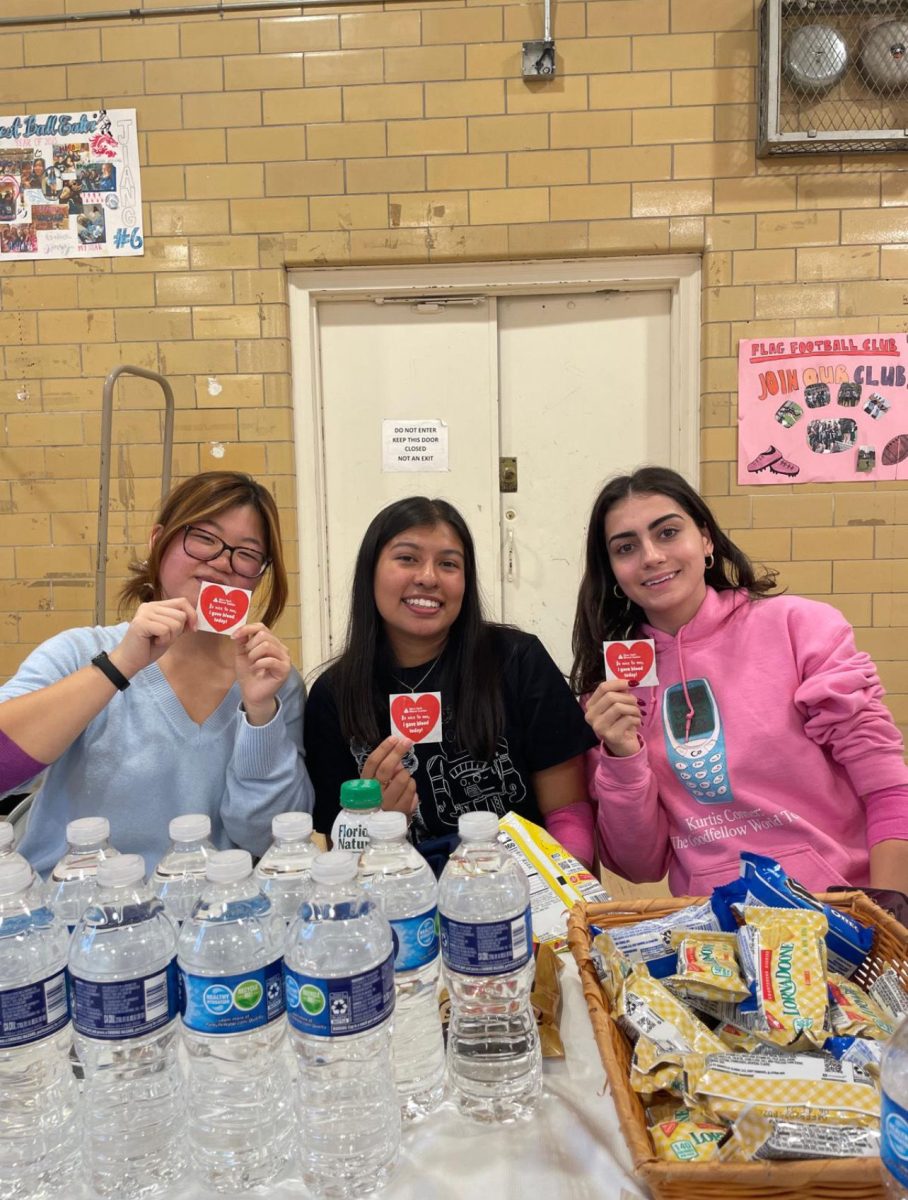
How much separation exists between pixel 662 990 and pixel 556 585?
9.21 ft

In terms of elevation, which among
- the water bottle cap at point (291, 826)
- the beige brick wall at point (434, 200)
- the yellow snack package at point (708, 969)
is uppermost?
the beige brick wall at point (434, 200)

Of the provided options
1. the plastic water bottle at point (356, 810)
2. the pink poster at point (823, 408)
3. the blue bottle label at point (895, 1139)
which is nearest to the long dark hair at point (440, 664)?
the plastic water bottle at point (356, 810)

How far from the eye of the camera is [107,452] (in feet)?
9.87

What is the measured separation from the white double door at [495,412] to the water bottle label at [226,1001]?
2.89m

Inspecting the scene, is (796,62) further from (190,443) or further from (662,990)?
(662,990)

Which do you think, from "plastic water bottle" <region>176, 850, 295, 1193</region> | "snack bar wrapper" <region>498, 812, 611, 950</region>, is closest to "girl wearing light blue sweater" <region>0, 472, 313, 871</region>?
"snack bar wrapper" <region>498, 812, 611, 950</region>

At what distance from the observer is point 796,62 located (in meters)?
3.22

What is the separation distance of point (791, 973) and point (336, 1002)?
1.81ft

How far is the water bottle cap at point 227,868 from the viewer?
0.88 metres

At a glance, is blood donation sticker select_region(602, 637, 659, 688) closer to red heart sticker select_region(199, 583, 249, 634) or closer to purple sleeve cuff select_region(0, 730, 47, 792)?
red heart sticker select_region(199, 583, 249, 634)

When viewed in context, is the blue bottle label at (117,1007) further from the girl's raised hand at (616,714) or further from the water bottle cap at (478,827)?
the girl's raised hand at (616,714)

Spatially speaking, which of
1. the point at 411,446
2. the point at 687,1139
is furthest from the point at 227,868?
the point at 411,446

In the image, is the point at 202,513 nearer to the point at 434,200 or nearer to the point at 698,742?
the point at 698,742

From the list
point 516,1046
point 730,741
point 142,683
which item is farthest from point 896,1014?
point 142,683
